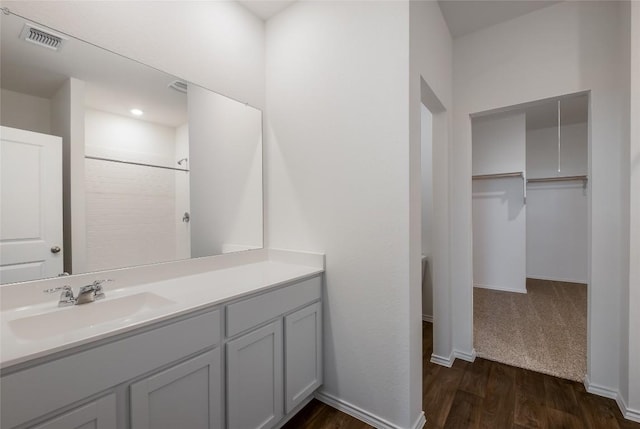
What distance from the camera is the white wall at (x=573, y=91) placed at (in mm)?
1820

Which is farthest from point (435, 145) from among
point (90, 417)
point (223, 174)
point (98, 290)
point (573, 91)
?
point (90, 417)

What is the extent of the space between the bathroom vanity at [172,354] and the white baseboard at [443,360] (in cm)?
112

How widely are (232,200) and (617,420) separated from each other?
9.30ft

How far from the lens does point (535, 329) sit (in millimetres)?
2830

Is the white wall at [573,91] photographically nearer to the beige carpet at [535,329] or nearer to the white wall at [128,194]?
the beige carpet at [535,329]

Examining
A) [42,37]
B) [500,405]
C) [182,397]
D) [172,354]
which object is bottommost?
[500,405]

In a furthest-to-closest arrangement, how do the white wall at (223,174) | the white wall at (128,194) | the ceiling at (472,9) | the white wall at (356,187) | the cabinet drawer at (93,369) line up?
the ceiling at (472,9), the white wall at (223,174), the white wall at (356,187), the white wall at (128,194), the cabinet drawer at (93,369)

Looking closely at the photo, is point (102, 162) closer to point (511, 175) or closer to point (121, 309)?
point (121, 309)

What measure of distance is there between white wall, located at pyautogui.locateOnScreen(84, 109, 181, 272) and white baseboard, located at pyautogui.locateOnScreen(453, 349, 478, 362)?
95.2 inches

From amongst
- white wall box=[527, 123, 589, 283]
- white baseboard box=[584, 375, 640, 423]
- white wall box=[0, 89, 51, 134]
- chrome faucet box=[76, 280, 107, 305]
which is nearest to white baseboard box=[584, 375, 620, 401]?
white baseboard box=[584, 375, 640, 423]

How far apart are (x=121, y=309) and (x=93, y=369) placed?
1.41ft

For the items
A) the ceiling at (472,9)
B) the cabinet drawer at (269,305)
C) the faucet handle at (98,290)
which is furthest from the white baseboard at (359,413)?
the ceiling at (472,9)

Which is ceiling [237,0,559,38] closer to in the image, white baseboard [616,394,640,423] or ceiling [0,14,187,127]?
ceiling [0,14,187,127]

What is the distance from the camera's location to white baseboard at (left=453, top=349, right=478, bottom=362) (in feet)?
7.63
